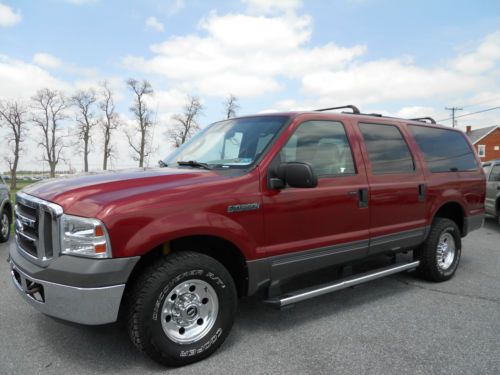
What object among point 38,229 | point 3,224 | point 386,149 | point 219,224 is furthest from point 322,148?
point 3,224

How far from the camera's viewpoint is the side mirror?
118 inches

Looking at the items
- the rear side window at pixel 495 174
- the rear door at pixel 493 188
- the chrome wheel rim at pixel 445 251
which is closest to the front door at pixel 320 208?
the chrome wheel rim at pixel 445 251

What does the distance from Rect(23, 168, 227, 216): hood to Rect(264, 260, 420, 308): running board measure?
1120 millimetres

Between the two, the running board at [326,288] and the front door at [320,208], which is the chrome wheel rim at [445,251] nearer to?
the running board at [326,288]

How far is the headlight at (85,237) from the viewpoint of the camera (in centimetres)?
249

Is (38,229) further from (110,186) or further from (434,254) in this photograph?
(434,254)

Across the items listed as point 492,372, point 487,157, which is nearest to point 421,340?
point 492,372

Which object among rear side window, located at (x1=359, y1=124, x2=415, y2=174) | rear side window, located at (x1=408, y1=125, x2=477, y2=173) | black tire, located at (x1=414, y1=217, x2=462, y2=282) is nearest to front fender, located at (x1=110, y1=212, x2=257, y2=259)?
rear side window, located at (x1=359, y1=124, x2=415, y2=174)

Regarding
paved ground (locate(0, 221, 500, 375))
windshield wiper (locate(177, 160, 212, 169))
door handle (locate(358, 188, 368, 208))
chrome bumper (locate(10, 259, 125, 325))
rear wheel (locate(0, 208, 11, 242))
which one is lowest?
paved ground (locate(0, 221, 500, 375))

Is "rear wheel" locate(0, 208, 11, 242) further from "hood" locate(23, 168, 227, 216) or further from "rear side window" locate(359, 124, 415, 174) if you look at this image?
"rear side window" locate(359, 124, 415, 174)

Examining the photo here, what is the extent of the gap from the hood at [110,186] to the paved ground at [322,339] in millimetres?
906

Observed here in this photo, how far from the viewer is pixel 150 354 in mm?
2723

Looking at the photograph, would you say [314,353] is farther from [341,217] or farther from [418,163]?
[418,163]

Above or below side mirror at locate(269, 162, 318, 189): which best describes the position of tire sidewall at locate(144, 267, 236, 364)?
below
